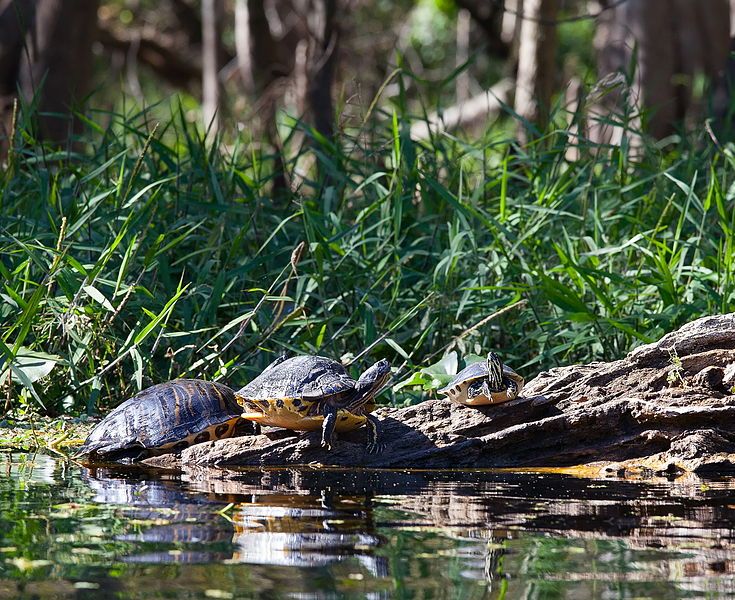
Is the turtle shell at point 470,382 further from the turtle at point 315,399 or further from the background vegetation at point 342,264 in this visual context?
the background vegetation at point 342,264

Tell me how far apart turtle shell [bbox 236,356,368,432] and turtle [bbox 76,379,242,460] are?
21 centimetres

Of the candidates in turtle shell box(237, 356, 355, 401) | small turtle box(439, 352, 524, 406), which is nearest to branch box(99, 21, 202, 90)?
turtle shell box(237, 356, 355, 401)

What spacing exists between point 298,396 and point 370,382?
0.26 meters

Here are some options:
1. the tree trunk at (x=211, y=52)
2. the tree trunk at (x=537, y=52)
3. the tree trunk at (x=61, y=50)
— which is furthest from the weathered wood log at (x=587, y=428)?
the tree trunk at (x=211, y=52)

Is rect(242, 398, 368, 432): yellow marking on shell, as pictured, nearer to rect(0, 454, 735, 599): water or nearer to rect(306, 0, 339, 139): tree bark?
rect(0, 454, 735, 599): water

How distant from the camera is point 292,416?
3.63m

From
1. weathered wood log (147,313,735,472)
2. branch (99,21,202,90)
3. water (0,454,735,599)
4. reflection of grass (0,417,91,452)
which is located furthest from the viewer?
branch (99,21,202,90)

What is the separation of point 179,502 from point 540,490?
1099 millimetres

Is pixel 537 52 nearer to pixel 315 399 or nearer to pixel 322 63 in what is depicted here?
pixel 322 63

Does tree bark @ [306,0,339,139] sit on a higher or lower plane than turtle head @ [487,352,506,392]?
higher

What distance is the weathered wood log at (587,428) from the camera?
363 centimetres

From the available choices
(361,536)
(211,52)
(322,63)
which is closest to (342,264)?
(322,63)

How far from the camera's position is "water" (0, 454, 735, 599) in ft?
6.53

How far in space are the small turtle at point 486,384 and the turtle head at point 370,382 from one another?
0.26 meters
